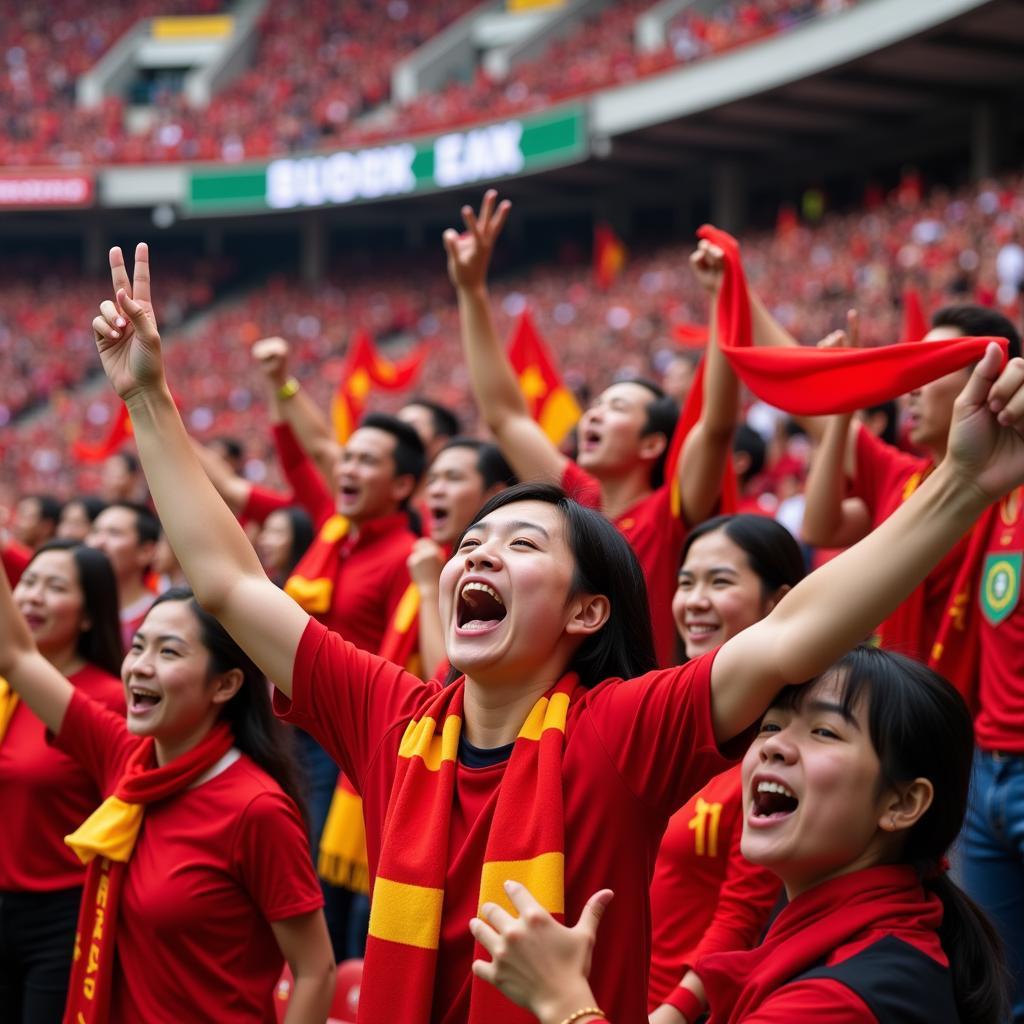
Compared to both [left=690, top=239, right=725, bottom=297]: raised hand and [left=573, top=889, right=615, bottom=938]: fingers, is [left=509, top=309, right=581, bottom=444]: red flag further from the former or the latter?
[left=573, top=889, right=615, bottom=938]: fingers

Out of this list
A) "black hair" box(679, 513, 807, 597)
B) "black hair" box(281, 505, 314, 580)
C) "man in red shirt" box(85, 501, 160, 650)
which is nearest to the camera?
"black hair" box(679, 513, 807, 597)

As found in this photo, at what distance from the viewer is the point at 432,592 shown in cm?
385

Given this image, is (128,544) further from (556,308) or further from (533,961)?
(556,308)

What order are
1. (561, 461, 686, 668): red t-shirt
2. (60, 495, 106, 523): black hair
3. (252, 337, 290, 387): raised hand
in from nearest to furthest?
(561, 461, 686, 668): red t-shirt
(252, 337, 290, 387): raised hand
(60, 495, 106, 523): black hair

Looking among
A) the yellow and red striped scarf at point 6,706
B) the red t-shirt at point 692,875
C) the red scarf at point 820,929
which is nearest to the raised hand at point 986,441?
the red scarf at point 820,929

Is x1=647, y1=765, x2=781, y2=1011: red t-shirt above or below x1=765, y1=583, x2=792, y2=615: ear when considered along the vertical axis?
below

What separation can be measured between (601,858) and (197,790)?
44.1 inches

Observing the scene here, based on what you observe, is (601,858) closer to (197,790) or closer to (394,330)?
(197,790)

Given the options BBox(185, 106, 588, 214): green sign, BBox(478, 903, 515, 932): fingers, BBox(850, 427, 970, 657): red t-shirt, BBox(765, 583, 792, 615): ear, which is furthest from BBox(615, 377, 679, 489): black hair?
BBox(185, 106, 588, 214): green sign

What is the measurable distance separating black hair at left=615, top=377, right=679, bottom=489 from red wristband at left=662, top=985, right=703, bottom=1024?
176 centimetres

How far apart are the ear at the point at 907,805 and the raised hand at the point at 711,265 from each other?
1.63 meters

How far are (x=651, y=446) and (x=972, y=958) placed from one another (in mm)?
2229

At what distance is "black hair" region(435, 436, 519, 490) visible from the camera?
13.9ft

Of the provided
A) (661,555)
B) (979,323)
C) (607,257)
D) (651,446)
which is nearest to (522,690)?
(661,555)
